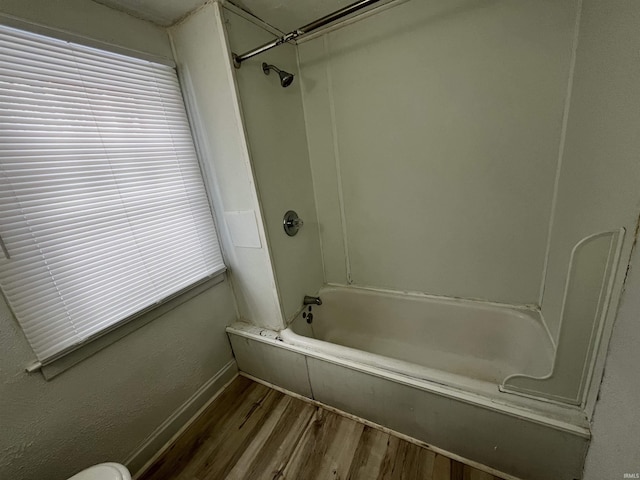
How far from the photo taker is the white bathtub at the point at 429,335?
3.97 ft

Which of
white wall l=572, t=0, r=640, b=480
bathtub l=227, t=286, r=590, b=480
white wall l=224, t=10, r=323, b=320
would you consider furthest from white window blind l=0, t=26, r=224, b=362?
white wall l=572, t=0, r=640, b=480

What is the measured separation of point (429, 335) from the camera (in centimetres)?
166

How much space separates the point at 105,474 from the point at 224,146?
1.38 meters

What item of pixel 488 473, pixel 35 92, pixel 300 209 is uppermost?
pixel 35 92

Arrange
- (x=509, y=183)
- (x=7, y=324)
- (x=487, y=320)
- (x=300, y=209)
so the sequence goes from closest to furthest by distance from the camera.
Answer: (x=7, y=324)
(x=509, y=183)
(x=487, y=320)
(x=300, y=209)

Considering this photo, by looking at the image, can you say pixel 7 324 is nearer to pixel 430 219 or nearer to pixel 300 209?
pixel 300 209

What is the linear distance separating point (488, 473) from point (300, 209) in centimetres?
162

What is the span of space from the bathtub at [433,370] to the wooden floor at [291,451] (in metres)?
0.07

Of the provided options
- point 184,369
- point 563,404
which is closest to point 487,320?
point 563,404

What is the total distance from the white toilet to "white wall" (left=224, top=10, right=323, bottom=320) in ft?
2.96

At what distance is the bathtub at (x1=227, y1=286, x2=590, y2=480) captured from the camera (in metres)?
0.91

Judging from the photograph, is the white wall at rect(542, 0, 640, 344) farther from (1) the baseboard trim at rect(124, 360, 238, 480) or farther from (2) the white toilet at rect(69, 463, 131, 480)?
(1) the baseboard trim at rect(124, 360, 238, 480)

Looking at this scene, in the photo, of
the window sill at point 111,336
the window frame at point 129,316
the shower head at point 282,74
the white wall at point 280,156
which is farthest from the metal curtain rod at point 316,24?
the window sill at point 111,336

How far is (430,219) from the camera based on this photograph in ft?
4.95
